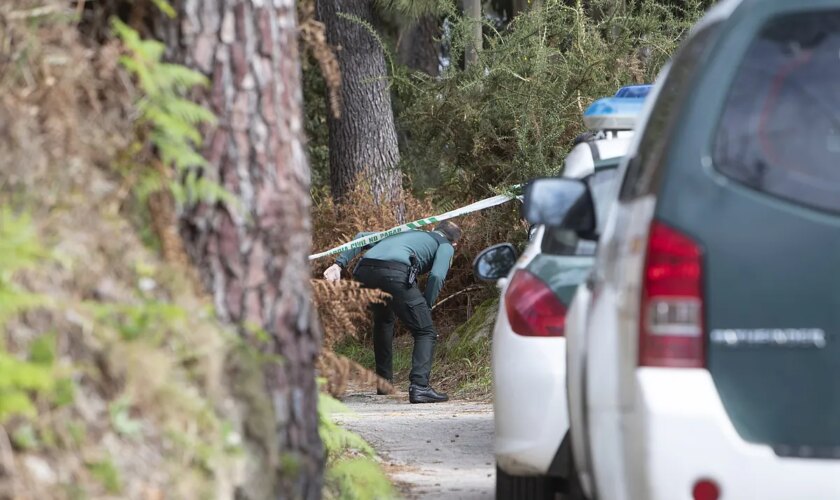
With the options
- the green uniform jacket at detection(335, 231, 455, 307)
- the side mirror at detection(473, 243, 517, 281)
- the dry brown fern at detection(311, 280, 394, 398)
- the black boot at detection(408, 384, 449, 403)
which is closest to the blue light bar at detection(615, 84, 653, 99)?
the side mirror at detection(473, 243, 517, 281)

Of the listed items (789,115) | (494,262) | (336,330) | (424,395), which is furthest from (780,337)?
(424,395)

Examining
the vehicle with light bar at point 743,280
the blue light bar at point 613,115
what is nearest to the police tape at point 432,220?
the blue light bar at point 613,115

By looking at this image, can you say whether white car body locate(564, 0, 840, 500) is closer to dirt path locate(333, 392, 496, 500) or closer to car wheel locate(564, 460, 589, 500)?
car wheel locate(564, 460, 589, 500)

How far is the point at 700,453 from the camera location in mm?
3424

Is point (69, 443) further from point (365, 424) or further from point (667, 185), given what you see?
point (365, 424)

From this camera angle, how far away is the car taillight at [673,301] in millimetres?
3408

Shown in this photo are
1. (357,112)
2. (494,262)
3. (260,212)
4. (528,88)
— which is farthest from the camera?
(357,112)

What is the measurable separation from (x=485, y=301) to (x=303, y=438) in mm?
10064

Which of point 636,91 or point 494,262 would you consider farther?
point 636,91

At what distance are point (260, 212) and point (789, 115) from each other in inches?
60.5

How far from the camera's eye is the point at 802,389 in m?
3.38

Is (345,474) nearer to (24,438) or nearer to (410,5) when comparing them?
(24,438)

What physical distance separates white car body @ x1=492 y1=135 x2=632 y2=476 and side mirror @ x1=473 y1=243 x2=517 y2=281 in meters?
1.00

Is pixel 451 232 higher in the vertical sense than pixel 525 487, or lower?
lower
